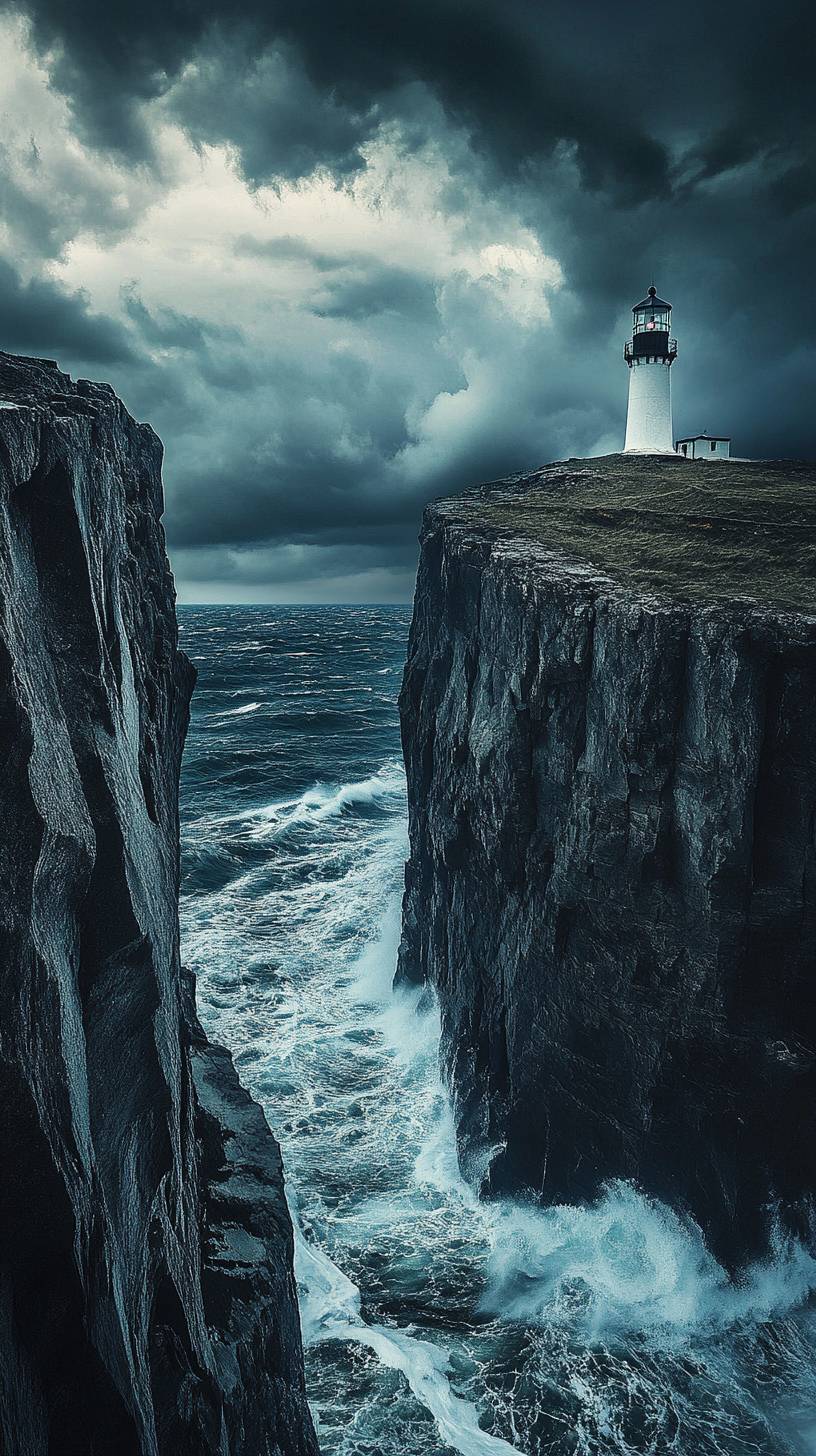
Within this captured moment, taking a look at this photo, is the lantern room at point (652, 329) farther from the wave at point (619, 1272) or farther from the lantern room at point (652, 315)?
the wave at point (619, 1272)

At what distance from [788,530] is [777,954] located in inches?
577

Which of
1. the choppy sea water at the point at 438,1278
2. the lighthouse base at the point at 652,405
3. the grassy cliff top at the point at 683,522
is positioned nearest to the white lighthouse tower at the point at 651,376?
the lighthouse base at the point at 652,405

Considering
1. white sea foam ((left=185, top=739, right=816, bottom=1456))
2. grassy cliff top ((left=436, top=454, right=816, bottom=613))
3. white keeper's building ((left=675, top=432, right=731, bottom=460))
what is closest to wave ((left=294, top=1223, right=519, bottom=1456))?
white sea foam ((left=185, top=739, right=816, bottom=1456))

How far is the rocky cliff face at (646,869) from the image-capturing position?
64.6ft

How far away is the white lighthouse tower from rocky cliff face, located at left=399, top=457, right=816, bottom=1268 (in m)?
29.3

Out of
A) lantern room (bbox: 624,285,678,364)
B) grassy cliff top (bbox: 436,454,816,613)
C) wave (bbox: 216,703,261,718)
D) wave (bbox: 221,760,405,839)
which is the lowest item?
wave (bbox: 221,760,405,839)

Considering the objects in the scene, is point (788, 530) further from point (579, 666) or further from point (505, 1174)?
point (505, 1174)

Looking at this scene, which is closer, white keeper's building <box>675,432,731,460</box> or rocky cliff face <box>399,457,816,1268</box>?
rocky cliff face <box>399,457,816,1268</box>

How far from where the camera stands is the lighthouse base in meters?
55.9

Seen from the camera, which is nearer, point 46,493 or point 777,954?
point 46,493

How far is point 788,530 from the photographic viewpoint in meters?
26.9

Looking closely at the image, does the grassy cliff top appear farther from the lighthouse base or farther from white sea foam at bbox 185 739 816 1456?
white sea foam at bbox 185 739 816 1456

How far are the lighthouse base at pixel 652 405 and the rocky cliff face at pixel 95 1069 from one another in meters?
49.3

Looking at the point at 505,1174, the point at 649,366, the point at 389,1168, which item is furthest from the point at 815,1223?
the point at 649,366
